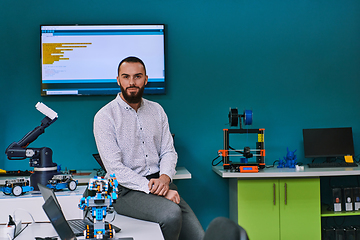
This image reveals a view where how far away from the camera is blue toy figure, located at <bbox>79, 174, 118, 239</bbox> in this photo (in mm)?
1421

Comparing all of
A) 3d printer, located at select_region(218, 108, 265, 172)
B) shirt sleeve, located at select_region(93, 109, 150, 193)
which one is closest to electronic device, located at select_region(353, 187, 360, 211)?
3d printer, located at select_region(218, 108, 265, 172)

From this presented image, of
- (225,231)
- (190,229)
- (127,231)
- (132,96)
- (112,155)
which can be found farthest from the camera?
(132,96)

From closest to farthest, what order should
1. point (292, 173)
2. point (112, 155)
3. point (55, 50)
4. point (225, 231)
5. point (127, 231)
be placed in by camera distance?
1. point (225, 231)
2. point (127, 231)
3. point (112, 155)
4. point (292, 173)
5. point (55, 50)

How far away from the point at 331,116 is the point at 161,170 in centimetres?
228

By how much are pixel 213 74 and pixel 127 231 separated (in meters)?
2.39

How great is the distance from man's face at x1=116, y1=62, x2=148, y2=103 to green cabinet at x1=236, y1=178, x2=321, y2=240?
1.30m

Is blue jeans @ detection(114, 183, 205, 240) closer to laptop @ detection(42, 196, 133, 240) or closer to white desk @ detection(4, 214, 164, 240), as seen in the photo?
white desk @ detection(4, 214, 164, 240)

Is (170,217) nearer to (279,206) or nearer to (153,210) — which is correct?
(153,210)

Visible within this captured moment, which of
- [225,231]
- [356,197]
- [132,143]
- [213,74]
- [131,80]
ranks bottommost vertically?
[356,197]

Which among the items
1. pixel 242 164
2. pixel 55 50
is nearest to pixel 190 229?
pixel 242 164

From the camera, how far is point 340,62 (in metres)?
3.79

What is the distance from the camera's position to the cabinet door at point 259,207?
3.11 metres

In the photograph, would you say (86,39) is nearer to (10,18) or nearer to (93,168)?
(10,18)

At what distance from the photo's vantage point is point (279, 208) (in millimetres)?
3123
